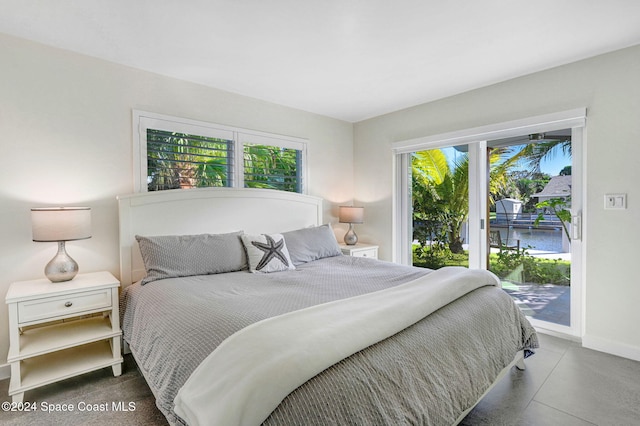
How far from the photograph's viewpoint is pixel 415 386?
120 cm

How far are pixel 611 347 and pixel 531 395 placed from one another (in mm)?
1108

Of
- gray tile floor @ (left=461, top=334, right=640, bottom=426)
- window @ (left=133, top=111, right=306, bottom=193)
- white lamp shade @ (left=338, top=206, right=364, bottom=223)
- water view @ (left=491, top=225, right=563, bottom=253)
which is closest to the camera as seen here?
gray tile floor @ (left=461, top=334, right=640, bottom=426)

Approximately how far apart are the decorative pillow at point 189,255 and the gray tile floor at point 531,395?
0.73 meters

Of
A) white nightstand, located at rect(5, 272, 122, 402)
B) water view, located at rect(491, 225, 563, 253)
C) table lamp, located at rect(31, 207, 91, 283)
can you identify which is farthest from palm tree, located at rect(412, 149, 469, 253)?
table lamp, located at rect(31, 207, 91, 283)

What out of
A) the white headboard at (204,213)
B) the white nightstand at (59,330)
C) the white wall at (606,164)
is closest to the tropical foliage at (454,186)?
the white wall at (606,164)

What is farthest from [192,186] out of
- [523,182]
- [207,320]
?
[523,182]

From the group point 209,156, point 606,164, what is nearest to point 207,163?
point 209,156

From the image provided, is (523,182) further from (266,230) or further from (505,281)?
(266,230)

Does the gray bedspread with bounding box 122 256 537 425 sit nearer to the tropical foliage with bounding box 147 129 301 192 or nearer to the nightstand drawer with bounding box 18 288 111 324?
the nightstand drawer with bounding box 18 288 111 324

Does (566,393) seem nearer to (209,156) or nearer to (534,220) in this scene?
(534,220)

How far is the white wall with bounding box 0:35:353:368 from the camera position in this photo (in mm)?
2260

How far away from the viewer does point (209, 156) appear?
3188 mm

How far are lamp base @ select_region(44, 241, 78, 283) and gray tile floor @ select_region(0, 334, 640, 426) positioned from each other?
707mm

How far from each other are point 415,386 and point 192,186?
2598mm
